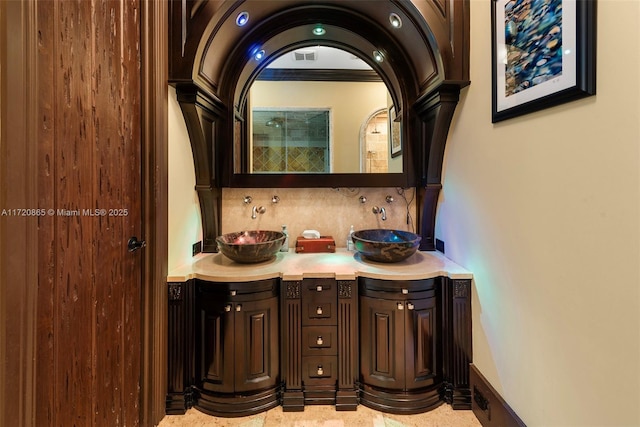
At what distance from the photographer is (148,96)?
147 cm

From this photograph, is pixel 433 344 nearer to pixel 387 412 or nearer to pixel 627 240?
pixel 387 412

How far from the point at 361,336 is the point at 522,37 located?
1.75 metres

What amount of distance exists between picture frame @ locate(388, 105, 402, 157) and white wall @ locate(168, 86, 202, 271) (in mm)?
1550

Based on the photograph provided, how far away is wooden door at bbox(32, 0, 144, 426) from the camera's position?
93 cm

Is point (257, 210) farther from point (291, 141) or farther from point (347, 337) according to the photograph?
point (347, 337)

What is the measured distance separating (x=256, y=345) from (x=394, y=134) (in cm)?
186

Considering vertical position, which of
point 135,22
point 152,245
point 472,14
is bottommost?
point 152,245

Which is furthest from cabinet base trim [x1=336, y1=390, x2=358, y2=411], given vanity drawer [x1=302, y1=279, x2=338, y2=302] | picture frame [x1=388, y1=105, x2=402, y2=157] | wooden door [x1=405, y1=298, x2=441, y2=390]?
picture frame [x1=388, y1=105, x2=402, y2=157]

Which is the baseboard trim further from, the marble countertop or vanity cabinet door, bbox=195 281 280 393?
vanity cabinet door, bbox=195 281 280 393

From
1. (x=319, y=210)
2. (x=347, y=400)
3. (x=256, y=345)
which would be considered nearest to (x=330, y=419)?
(x=347, y=400)

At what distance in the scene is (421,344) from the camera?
1.64 m

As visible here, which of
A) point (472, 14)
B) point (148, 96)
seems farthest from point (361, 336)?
point (472, 14)

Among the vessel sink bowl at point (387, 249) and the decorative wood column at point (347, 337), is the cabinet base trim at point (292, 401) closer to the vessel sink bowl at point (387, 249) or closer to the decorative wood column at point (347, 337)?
the decorative wood column at point (347, 337)

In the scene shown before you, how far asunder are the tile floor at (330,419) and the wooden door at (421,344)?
0.56 feet
